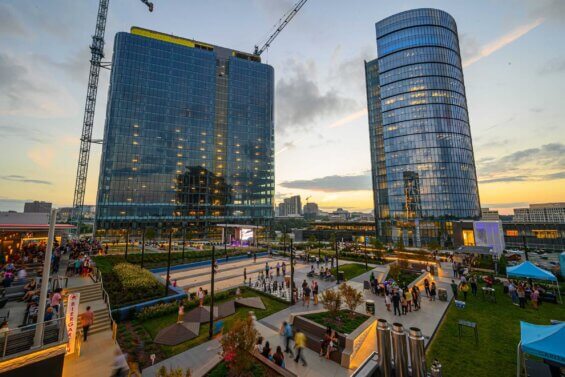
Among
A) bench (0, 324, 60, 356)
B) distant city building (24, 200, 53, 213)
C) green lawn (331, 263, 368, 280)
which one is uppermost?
distant city building (24, 200, 53, 213)

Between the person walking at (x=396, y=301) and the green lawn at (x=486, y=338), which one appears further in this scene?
the person walking at (x=396, y=301)

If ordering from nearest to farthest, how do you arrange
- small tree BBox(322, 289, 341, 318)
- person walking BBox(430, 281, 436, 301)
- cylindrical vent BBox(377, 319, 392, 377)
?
cylindrical vent BBox(377, 319, 392, 377) → small tree BBox(322, 289, 341, 318) → person walking BBox(430, 281, 436, 301)

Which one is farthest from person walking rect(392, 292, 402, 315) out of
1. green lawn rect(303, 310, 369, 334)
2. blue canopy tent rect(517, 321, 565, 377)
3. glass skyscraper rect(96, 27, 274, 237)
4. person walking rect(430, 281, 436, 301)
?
glass skyscraper rect(96, 27, 274, 237)

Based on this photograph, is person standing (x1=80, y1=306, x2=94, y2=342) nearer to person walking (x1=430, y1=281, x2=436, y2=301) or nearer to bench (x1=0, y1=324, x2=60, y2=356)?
bench (x1=0, y1=324, x2=60, y2=356)

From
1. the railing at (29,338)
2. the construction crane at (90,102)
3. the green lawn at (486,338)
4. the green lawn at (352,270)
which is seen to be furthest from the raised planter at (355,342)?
the construction crane at (90,102)

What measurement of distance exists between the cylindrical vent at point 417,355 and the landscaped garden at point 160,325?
23.8 feet

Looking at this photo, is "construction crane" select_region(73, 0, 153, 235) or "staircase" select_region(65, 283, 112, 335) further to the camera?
"construction crane" select_region(73, 0, 153, 235)

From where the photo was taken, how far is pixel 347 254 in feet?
144

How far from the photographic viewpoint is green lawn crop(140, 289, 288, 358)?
483 inches

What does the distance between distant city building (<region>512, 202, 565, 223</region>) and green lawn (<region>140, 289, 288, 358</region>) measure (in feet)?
742

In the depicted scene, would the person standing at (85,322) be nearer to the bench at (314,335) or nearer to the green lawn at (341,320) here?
the bench at (314,335)

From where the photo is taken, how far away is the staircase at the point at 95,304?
46.9 ft

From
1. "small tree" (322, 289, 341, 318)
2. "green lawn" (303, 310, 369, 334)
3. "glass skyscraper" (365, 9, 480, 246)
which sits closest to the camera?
"green lawn" (303, 310, 369, 334)

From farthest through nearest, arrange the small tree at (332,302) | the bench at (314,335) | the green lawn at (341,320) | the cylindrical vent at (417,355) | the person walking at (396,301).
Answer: the person walking at (396,301) < the small tree at (332,302) < the green lawn at (341,320) < the bench at (314,335) < the cylindrical vent at (417,355)
